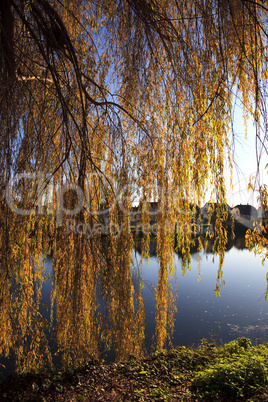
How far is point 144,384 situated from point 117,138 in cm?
281

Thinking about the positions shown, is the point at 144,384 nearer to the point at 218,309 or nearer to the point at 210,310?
the point at 210,310

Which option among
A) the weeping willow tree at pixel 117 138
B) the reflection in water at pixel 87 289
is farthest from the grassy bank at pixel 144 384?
the weeping willow tree at pixel 117 138

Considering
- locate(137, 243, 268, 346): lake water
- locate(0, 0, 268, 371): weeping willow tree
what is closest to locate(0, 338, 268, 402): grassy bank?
locate(0, 0, 268, 371): weeping willow tree

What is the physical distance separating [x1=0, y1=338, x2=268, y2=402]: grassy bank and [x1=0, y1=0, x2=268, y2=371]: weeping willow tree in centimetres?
83

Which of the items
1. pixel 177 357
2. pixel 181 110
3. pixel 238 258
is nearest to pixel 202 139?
pixel 181 110

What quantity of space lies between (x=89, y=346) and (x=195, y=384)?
1541 mm

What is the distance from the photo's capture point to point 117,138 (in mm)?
2447

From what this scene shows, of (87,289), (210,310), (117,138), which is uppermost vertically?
(117,138)

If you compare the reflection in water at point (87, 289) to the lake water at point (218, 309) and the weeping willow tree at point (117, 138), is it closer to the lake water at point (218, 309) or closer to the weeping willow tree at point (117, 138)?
the weeping willow tree at point (117, 138)

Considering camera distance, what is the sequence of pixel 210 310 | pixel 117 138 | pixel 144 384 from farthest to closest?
pixel 210 310, pixel 144 384, pixel 117 138

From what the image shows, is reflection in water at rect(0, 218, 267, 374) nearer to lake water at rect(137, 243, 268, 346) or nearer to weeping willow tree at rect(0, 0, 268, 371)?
weeping willow tree at rect(0, 0, 268, 371)

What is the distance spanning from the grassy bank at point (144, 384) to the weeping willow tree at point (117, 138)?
2.71ft

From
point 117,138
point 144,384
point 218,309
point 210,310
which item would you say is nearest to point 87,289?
point 117,138

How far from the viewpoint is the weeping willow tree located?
2150mm
